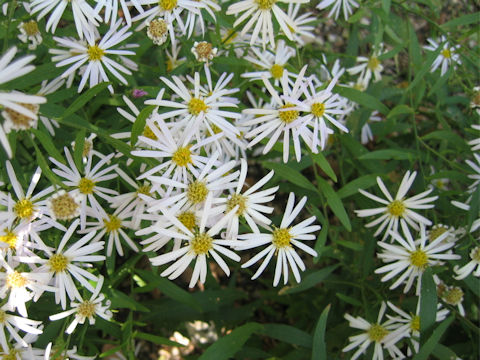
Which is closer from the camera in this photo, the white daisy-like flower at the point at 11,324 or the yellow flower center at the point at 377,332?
the white daisy-like flower at the point at 11,324

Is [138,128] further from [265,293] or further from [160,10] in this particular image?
[265,293]

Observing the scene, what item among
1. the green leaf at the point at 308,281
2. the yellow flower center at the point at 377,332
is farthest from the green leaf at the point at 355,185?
the yellow flower center at the point at 377,332

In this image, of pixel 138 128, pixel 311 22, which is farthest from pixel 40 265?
pixel 311 22

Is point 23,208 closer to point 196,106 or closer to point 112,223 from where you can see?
point 112,223

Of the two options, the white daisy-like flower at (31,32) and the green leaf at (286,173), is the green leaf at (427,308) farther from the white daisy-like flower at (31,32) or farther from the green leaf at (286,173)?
the white daisy-like flower at (31,32)

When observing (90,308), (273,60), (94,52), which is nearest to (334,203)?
(273,60)

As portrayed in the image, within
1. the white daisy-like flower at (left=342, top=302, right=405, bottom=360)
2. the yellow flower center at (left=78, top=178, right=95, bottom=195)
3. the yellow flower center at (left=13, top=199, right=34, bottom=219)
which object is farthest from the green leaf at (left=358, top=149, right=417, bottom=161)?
the yellow flower center at (left=13, top=199, right=34, bottom=219)
